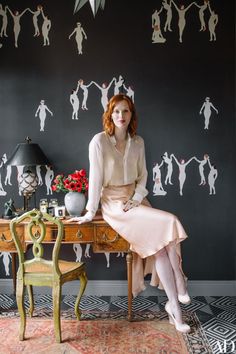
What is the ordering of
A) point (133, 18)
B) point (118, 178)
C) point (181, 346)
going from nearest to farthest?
point (181, 346), point (118, 178), point (133, 18)

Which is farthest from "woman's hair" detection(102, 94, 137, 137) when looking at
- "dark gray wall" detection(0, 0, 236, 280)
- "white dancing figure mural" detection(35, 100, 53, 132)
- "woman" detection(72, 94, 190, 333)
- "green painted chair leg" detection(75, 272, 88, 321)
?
"green painted chair leg" detection(75, 272, 88, 321)

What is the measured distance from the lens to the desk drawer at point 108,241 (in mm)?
3344

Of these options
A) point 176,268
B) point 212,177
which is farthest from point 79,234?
point 212,177

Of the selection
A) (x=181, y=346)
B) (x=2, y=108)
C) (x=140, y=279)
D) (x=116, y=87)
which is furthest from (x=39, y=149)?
(x=181, y=346)

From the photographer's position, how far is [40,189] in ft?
13.2

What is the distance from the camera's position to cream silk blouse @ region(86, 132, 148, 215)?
3412 mm

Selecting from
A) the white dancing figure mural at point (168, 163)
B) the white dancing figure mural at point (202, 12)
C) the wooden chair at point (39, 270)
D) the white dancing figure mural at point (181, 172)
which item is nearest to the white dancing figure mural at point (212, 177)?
the white dancing figure mural at point (181, 172)

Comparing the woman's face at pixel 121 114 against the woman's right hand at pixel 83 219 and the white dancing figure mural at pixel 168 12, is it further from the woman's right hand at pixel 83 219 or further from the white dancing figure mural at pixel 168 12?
the white dancing figure mural at pixel 168 12

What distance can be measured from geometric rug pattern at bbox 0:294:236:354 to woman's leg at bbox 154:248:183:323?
224 millimetres

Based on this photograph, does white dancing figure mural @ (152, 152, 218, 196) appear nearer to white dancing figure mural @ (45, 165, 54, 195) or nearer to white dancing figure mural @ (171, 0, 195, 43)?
white dancing figure mural @ (45, 165, 54, 195)

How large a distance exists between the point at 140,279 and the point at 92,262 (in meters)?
0.67

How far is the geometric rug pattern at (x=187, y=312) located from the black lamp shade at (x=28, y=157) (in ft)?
4.71

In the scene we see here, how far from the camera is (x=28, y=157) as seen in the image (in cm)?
355

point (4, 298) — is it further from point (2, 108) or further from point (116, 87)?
point (116, 87)
